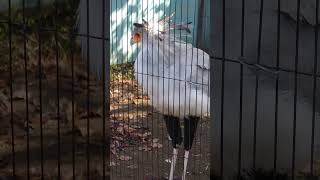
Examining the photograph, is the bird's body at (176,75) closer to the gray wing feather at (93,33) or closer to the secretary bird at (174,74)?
the secretary bird at (174,74)

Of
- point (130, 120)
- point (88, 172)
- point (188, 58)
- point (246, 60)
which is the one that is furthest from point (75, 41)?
point (130, 120)

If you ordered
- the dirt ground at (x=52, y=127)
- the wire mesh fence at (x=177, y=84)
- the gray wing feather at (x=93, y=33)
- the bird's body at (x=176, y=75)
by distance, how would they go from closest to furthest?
the wire mesh fence at (x=177, y=84) < the gray wing feather at (x=93, y=33) < the dirt ground at (x=52, y=127) < the bird's body at (x=176, y=75)

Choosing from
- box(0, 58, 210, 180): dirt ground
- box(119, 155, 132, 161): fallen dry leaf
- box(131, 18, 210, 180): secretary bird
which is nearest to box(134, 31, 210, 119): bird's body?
box(131, 18, 210, 180): secretary bird

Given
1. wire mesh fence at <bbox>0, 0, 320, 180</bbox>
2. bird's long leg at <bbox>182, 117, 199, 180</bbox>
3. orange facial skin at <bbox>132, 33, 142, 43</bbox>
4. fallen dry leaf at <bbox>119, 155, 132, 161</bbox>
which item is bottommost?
fallen dry leaf at <bbox>119, 155, 132, 161</bbox>

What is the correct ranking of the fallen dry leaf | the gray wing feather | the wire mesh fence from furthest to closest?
the fallen dry leaf, the gray wing feather, the wire mesh fence

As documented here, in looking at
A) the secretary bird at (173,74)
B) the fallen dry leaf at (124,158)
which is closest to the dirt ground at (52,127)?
the secretary bird at (173,74)

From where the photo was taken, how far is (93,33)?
332 centimetres

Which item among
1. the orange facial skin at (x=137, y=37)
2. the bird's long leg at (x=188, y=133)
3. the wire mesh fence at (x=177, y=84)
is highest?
the orange facial skin at (x=137, y=37)

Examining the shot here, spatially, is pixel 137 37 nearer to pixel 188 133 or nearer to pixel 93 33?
pixel 188 133

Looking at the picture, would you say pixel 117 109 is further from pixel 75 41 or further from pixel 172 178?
pixel 75 41

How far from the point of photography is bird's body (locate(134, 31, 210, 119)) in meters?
4.73

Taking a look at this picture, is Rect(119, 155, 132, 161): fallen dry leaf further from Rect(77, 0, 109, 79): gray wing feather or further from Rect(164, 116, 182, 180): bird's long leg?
Rect(77, 0, 109, 79): gray wing feather

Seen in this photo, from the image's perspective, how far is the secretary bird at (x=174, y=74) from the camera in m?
4.74

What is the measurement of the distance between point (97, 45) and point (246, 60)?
77 centimetres
